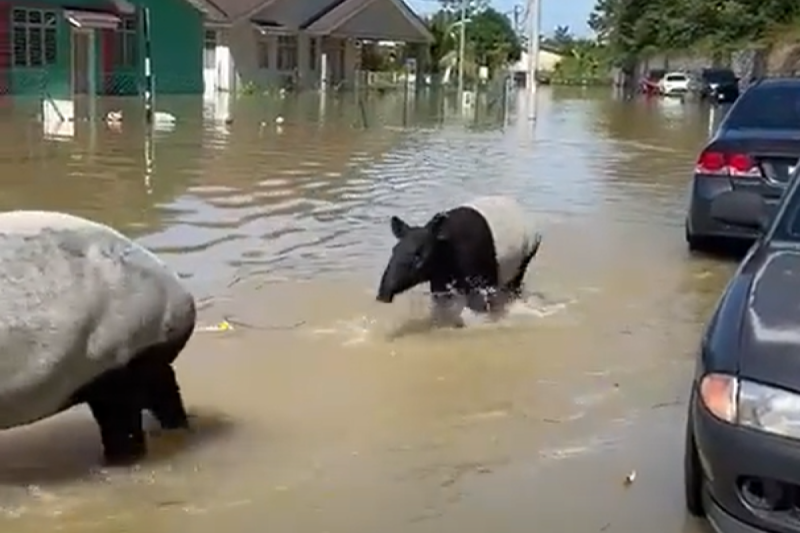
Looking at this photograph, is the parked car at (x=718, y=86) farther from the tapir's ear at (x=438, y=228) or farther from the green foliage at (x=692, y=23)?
the tapir's ear at (x=438, y=228)

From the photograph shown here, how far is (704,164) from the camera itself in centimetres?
1248

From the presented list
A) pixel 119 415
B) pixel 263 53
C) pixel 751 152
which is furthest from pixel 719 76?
pixel 119 415

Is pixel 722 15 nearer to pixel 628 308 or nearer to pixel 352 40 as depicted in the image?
pixel 352 40

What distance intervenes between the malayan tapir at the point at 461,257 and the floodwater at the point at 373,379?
0.84 ft

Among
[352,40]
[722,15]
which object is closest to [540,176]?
[352,40]

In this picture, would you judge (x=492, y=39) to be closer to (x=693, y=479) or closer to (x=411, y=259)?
(x=411, y=259)

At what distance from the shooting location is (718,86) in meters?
60.9

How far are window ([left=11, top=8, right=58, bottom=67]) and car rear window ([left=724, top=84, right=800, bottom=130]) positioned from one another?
31.5 m

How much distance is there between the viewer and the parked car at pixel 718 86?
5962 cm

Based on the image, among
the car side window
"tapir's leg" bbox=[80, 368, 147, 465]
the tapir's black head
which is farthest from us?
the tapir's black head

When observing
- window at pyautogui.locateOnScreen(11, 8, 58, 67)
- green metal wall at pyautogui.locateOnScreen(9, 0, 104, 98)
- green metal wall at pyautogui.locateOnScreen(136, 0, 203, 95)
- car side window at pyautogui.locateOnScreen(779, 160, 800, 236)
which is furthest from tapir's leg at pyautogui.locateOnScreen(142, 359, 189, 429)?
green metal wall at pyautogui.locateOnScreen(136, 0, 203, 95)

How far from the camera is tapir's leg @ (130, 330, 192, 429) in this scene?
6.48 m

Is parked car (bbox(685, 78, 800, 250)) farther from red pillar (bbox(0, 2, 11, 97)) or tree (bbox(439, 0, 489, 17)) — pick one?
tree (bbox(439, 0, 489, 17))

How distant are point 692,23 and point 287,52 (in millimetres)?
29446
